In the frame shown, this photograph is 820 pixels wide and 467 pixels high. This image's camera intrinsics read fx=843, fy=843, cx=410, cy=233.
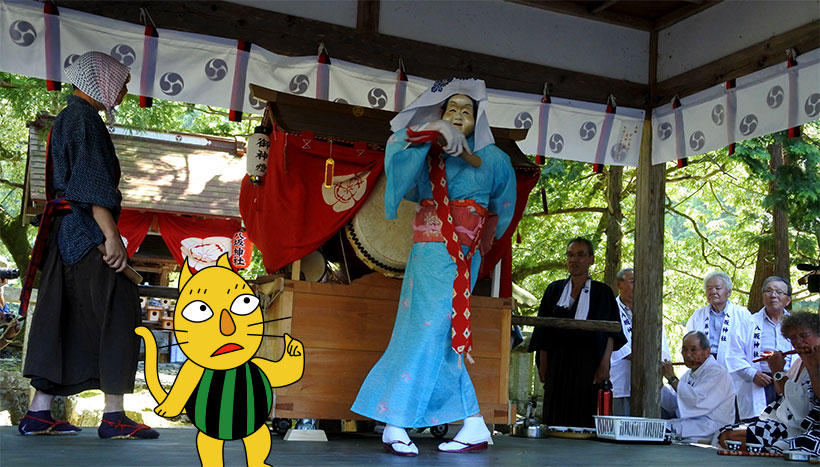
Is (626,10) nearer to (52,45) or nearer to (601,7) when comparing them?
(601,7)

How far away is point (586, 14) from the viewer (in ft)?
20.9

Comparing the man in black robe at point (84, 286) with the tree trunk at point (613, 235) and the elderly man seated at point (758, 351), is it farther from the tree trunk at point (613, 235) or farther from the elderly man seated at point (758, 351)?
the tree trunk at point (613, 235)

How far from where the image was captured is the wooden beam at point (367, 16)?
5742mm

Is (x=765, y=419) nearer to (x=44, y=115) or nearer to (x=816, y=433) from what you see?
(x=816, y=433)

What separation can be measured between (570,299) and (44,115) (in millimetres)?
7142

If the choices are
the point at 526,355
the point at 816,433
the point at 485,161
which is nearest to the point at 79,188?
the point at 485,161

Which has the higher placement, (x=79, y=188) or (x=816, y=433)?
(x=79, y=188)

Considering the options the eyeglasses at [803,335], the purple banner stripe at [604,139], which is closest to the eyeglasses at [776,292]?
the purple banner stripe at [604,139]

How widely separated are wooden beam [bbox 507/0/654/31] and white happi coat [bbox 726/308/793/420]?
2469 mm

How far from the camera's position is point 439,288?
4.12 meters

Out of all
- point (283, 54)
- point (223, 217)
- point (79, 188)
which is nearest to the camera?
point (79, 188)

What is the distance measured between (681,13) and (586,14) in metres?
0.71

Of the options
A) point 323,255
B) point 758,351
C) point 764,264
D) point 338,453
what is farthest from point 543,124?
point 764,264

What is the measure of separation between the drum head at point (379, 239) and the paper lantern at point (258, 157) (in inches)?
23.8
